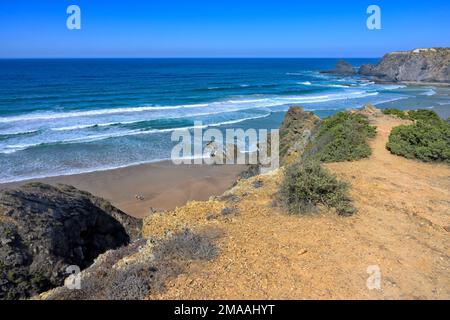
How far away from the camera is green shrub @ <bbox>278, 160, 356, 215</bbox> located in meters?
Result: 7.53

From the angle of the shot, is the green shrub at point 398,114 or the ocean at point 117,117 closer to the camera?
the green shrub at point 398,114

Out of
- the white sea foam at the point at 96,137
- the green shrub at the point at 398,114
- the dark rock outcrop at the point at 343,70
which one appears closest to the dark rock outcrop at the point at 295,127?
the green shrub at the point at 398,114

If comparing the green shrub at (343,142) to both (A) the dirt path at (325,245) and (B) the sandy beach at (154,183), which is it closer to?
(A) the dirt path at (325,245)

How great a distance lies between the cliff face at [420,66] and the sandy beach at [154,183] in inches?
2677

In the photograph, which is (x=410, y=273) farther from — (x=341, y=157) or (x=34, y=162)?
(x=34, y=162)

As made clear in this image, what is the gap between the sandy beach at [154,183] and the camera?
1537cm

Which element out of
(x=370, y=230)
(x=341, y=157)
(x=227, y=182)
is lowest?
(x=227, y=182)

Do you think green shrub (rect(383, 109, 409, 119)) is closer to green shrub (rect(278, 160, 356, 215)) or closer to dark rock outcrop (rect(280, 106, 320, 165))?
dark rock outcrop (rect(280, 106, 320, 165))

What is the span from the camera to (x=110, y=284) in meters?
5.14

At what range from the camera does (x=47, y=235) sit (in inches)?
261

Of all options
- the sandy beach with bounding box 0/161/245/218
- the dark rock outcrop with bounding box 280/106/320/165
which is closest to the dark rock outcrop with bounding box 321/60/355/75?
the dark rock outcrop with bounding box 280/106/320/165

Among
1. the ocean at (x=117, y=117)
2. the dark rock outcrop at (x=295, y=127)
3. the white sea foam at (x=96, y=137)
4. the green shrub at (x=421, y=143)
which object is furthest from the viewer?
the white sea foam at (x=96, y=137)

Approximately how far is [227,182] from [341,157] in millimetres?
7655
